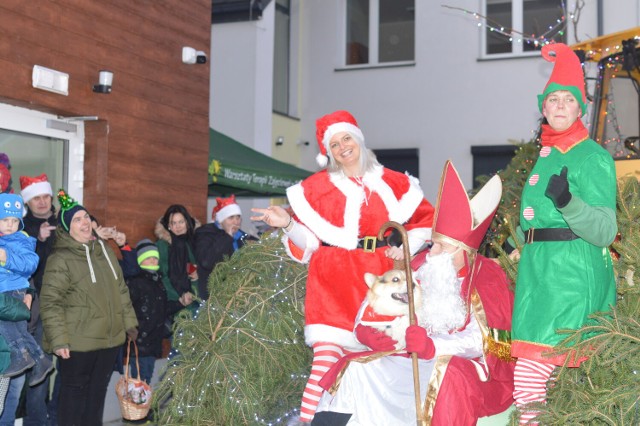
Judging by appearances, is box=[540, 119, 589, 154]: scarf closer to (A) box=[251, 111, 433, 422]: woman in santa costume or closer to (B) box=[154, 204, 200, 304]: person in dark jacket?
(A) box=[251, 111, 433, 422]: woman in santa costume

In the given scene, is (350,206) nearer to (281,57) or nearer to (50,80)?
(50,80)

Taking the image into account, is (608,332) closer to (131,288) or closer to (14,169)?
(131,288)

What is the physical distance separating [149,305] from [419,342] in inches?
189

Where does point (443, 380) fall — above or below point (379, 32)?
below

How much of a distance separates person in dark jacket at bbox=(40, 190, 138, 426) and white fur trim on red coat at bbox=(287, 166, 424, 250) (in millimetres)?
2471

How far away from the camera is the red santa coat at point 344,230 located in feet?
17.4

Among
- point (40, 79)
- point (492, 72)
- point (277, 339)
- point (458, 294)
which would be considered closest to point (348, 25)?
point (492, 72)

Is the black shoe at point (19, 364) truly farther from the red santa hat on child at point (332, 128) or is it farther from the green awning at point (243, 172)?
the green awning at point (243, 172)

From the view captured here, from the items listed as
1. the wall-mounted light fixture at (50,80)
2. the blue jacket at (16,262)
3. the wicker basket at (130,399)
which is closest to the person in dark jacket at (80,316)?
the blue jacket at (16,262)

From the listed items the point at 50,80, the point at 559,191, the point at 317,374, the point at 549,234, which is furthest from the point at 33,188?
the point at 559,191

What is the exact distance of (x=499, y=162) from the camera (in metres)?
17.7

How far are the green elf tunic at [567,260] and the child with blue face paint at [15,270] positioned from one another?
371 cm

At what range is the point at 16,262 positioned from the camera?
6.58 m

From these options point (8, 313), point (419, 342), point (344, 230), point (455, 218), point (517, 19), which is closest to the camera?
point (419, 342)
